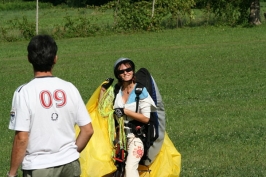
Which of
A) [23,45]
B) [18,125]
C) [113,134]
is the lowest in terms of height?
[23,45]

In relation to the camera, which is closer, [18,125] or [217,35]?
[18,125]

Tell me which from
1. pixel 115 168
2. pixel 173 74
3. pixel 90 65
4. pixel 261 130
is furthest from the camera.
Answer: pixel 90 65

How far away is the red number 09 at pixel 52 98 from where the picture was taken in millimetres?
4531

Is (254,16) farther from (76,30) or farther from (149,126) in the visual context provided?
(149,126)

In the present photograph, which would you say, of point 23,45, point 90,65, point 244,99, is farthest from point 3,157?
point 23,45

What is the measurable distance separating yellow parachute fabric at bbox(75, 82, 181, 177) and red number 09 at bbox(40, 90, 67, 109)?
2154mm

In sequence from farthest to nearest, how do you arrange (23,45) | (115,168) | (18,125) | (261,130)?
(23,45) < (261,130) < (115,168) < (18,125)

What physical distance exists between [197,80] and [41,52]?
1349 centimetres

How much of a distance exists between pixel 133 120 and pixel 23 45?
23909mm

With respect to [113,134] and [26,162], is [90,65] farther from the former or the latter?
[26,162]

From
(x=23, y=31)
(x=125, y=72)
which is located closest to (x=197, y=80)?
(x=125, y=72)

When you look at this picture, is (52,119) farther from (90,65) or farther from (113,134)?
(90,65)

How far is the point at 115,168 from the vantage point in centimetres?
669

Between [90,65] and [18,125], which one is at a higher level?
[18,125]
